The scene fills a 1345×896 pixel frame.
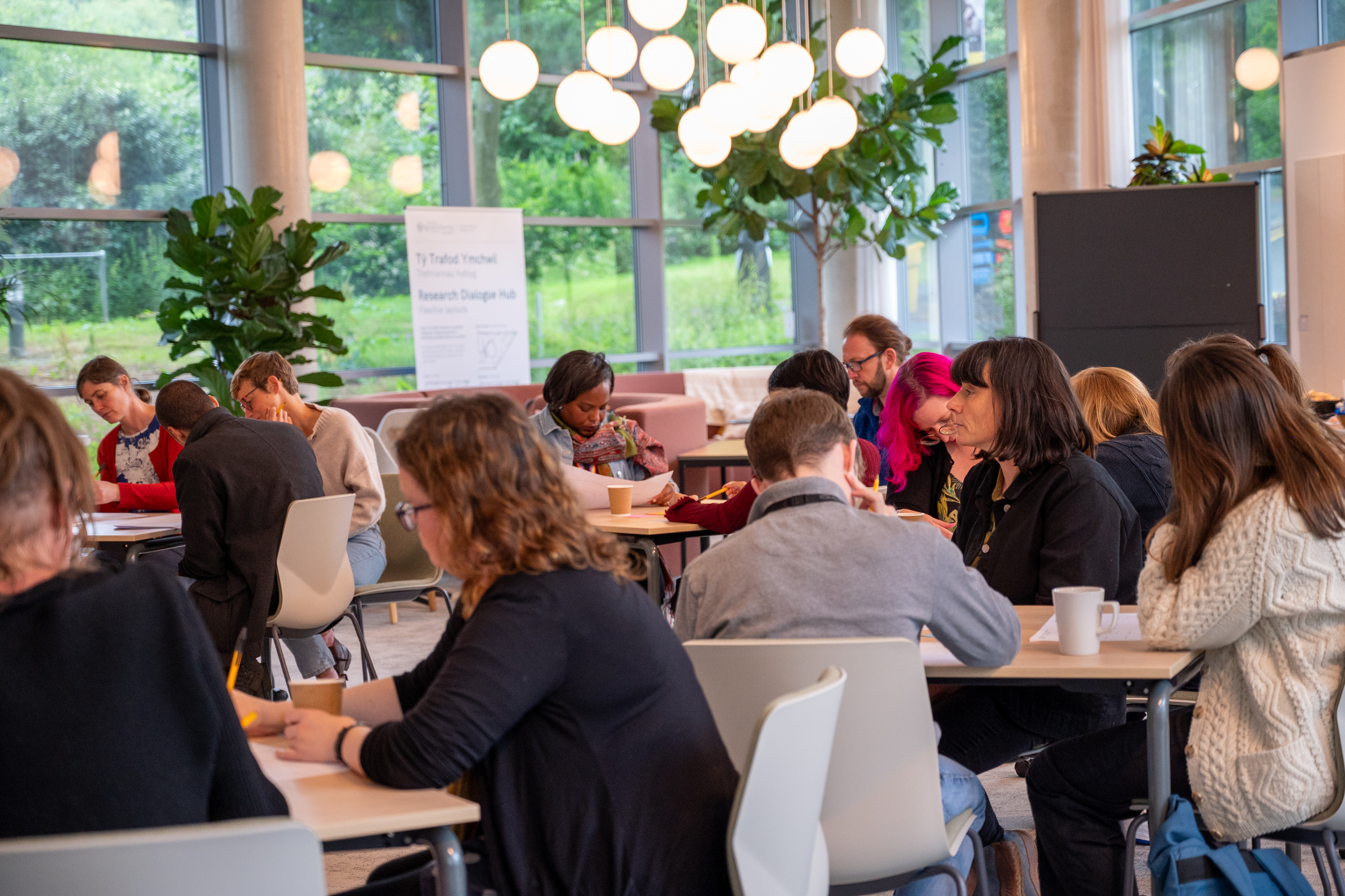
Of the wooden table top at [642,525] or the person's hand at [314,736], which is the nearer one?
the person's hand at [314,736]

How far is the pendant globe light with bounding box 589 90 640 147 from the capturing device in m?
5.40

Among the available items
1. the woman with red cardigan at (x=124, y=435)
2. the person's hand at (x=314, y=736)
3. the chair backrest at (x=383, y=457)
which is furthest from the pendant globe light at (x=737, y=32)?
the person's hand at (x=314, y=736)

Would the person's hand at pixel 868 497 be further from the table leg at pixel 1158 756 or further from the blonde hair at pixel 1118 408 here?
the blonde hair at pixel 1118 408

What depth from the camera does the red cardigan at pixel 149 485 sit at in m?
4.61

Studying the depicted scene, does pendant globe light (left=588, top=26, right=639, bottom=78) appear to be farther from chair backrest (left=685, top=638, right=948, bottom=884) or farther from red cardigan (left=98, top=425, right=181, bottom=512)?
chair backrest (left=685, top=638, right=948, bottom=884)

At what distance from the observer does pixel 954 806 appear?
2062 millimetres

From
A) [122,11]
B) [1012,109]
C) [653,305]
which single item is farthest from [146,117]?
[1012,109]

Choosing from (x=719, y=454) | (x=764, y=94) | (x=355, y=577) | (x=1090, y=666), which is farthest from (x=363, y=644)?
(x=1090, y=666)

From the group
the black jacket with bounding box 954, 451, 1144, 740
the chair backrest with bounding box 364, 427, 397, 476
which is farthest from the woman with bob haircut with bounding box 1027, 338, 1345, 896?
the chair backrest with bounding box 364, 427, 397, 476

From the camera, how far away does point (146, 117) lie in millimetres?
8484

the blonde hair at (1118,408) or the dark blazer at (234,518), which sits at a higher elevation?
Answer: the blonde hair at (1118,408)

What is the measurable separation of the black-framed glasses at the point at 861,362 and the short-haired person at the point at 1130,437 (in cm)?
113

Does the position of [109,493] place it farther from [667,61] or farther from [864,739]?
[864,739]

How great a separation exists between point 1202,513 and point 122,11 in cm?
839
